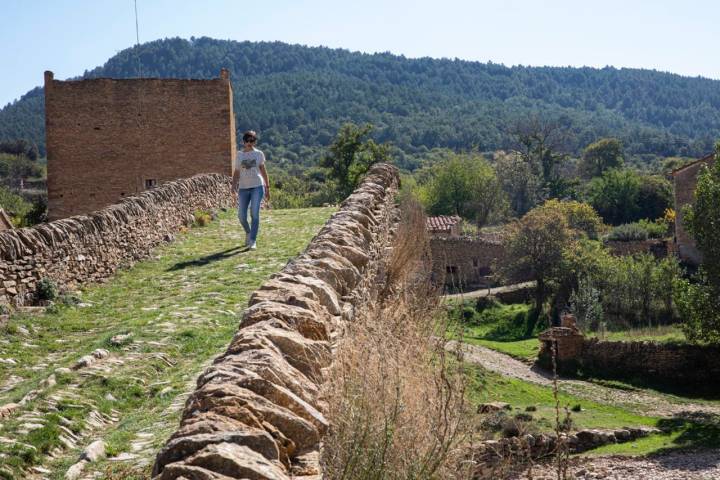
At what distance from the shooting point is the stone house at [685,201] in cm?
4547

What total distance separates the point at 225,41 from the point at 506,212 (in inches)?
5232

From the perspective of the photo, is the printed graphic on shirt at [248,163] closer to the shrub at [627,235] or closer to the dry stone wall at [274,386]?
the dry stone wall at [274,386]

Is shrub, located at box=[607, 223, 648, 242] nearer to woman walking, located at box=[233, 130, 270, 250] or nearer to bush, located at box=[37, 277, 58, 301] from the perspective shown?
woman walking, located at box=[233, 130, 270, 250]

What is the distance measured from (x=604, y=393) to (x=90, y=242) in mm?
18743

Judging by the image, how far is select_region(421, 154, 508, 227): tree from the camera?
6675 centimetres

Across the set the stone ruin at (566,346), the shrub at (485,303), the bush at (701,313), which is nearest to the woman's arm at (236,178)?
the bush at (701,313)

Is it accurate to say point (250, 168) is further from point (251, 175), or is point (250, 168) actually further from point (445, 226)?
point (445, 226)

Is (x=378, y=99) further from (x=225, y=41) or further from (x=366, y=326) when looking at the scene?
(x=366, y=326)

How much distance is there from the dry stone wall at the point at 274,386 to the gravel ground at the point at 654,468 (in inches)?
468

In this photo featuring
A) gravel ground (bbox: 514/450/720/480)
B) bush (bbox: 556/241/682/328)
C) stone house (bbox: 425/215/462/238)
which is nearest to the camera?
gravel ground (bbox: 514/450/720/480)

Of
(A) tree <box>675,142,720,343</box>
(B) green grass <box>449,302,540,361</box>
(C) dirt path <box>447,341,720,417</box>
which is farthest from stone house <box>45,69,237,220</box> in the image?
(A) tree <box>675,142,720,343</box>

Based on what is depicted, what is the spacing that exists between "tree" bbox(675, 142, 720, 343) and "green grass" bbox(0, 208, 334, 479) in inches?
644

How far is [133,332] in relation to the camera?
869 cm

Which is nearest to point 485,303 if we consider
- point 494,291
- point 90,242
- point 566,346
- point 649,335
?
point 494,291
